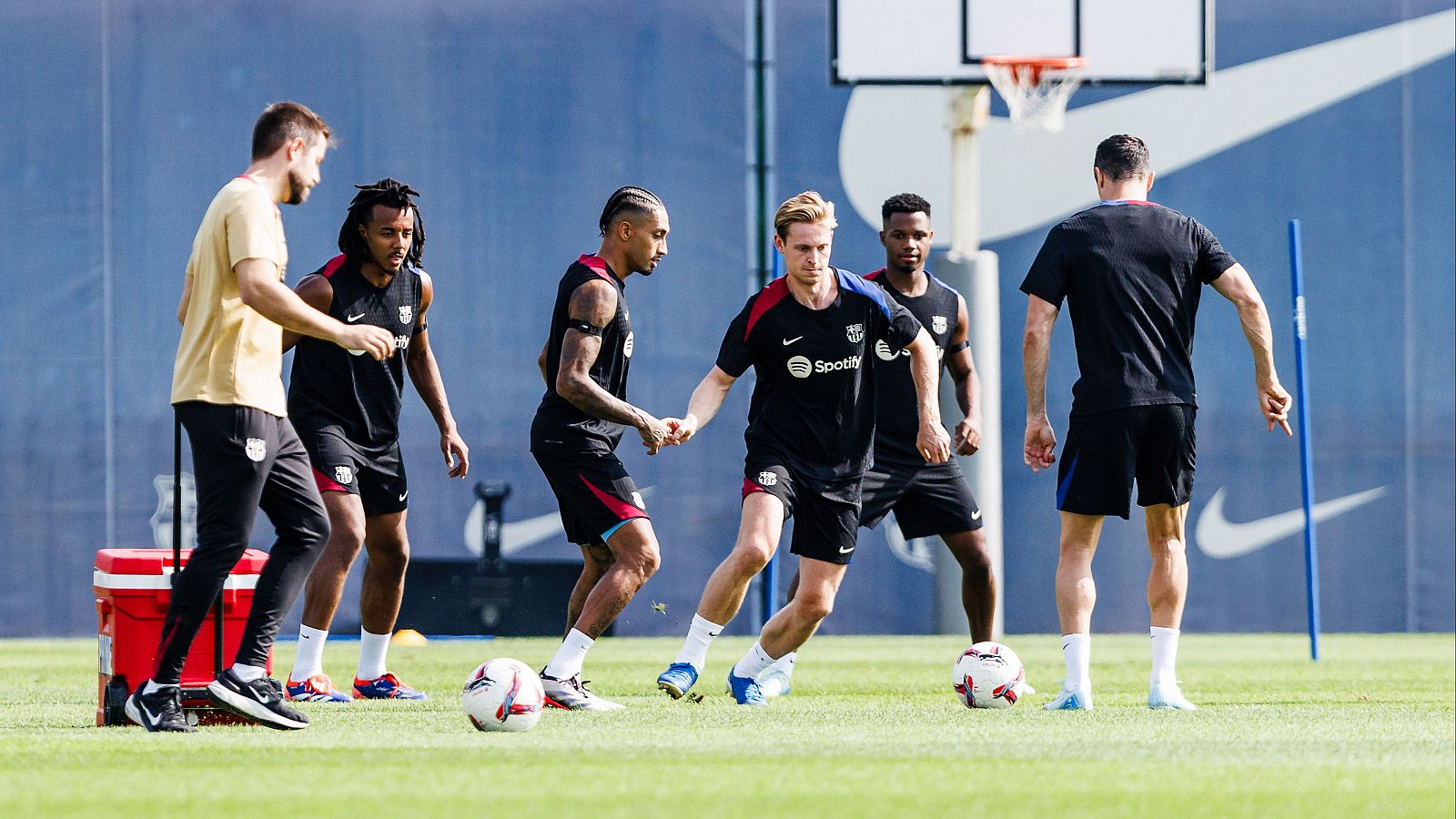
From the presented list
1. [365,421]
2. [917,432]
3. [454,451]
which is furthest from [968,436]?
[365,421]

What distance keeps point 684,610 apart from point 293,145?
6.56 metres

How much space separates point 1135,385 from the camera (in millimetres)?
5504

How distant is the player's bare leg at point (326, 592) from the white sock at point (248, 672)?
1220 millimetres

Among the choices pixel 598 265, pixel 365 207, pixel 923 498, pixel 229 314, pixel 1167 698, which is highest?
pixel 365 207

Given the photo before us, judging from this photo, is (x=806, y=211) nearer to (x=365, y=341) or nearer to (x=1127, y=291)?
(x=1127, y=291)

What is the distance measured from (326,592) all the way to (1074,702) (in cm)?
268

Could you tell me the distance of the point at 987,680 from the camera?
18.4 feet

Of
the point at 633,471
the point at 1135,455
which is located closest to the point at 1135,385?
the point at 1135,455

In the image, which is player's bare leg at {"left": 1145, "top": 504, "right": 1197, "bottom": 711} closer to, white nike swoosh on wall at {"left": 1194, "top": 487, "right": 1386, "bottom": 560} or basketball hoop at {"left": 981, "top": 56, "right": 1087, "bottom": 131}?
basketball hoop at {"left": 981, "top": 56, "right": 1087, "bottom": 131}

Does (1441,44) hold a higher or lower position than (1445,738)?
higher

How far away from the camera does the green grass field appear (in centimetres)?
326

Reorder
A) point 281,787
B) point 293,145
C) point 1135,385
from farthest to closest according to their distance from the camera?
point 1135,385, point 293,145, point 281,787

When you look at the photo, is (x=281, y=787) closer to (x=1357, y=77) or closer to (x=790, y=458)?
(x=790, y=458)

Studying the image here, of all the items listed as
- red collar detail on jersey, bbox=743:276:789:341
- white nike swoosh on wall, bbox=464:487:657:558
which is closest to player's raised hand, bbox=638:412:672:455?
red collar detail on jersey, bbox=743:276:789:341
